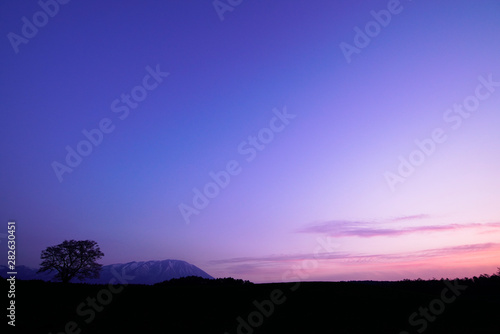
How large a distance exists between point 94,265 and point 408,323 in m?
51.2

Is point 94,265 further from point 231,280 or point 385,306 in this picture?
point 385,306

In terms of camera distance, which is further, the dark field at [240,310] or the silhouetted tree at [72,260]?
the silhouetted tree at [72,260]

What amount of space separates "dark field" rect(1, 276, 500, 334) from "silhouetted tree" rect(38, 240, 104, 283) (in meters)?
28.8

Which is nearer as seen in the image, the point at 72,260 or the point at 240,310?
the point at 240,310

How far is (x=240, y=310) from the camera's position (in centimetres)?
2227

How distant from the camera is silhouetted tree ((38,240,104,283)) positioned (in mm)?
51344

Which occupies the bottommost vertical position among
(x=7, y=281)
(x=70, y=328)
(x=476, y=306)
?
(x=476, y=306)

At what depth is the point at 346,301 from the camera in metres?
25.4

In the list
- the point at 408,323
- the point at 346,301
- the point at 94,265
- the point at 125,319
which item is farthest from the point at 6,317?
the point at 94,265

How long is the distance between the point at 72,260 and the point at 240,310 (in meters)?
43.2

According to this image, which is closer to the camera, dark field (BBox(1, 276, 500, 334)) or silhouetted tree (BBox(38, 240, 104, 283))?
dark field (BBox(1, 276, 500, 334))

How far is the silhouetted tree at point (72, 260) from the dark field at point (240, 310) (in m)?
28.8

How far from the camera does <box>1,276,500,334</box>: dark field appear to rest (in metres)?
18.1

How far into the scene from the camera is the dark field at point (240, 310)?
59.4 ft
